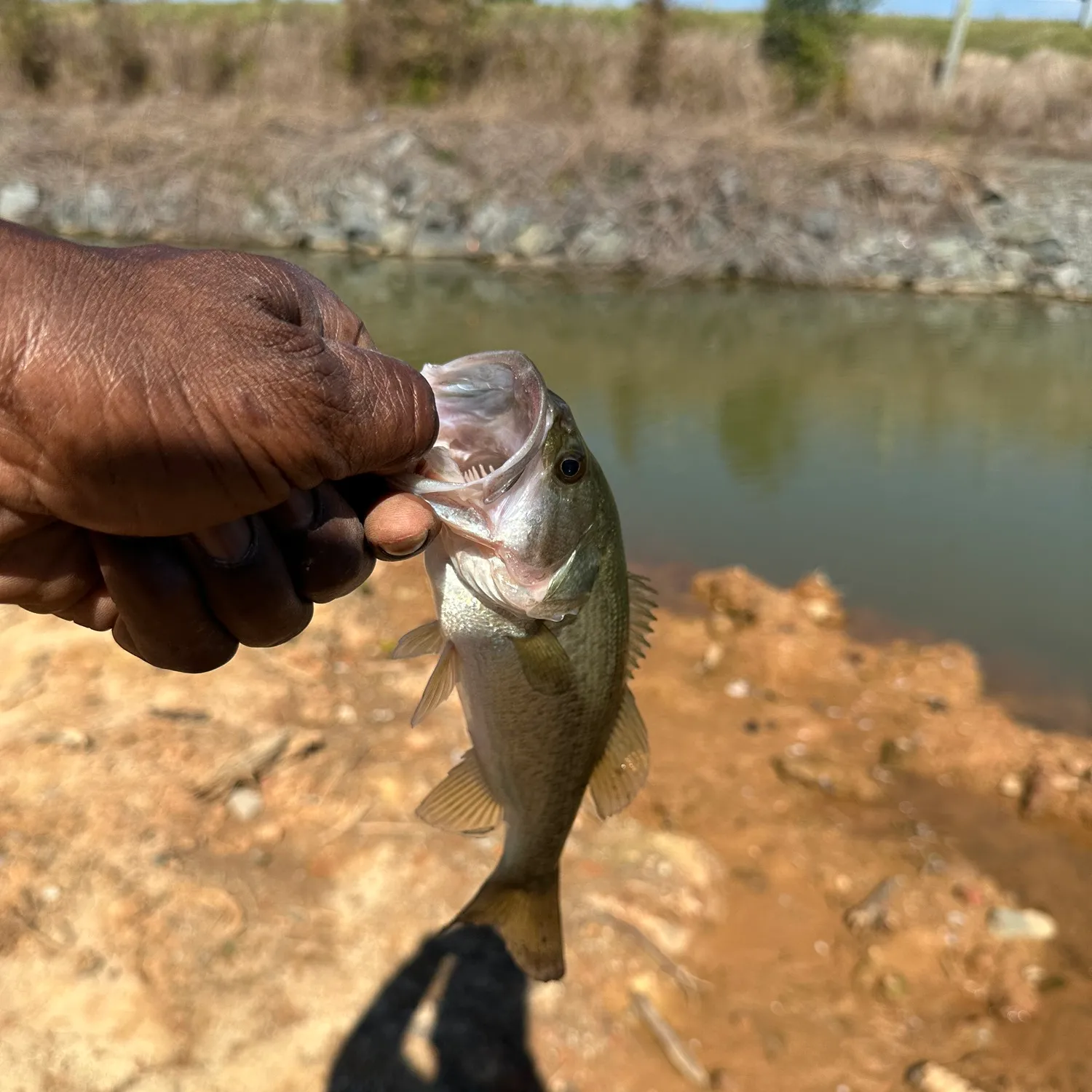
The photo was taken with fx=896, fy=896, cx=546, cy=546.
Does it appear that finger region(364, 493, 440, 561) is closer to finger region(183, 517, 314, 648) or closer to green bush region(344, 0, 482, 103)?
finger region(183, 517, 314, 648)

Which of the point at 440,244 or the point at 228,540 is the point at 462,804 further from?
the point at 440,244

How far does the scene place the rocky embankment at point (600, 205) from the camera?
18.2 m

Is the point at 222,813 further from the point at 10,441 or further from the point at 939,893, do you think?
the point at 939,893

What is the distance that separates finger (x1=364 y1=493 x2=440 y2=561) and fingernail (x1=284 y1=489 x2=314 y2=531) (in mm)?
142

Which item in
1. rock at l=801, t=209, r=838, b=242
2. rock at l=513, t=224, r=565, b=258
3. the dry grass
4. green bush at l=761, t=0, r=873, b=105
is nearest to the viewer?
rock at l=801, t=209, r=838, b=242

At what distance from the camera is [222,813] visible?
4.18 m

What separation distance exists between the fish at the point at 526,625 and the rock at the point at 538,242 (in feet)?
59.1

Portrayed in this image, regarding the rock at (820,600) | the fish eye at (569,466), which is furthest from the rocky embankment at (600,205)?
the fish eye at (569,466)

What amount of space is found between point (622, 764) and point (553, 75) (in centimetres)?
2675

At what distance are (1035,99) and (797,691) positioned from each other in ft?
73.2

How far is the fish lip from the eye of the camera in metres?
2.13

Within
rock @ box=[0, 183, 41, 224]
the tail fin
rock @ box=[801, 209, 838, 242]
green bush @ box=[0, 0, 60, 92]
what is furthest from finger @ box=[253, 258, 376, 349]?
green bush @ box=[0, 0, 60, 92]

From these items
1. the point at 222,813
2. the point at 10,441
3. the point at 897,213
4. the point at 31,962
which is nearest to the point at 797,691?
the point at 222,813

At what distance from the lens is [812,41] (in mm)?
23438
